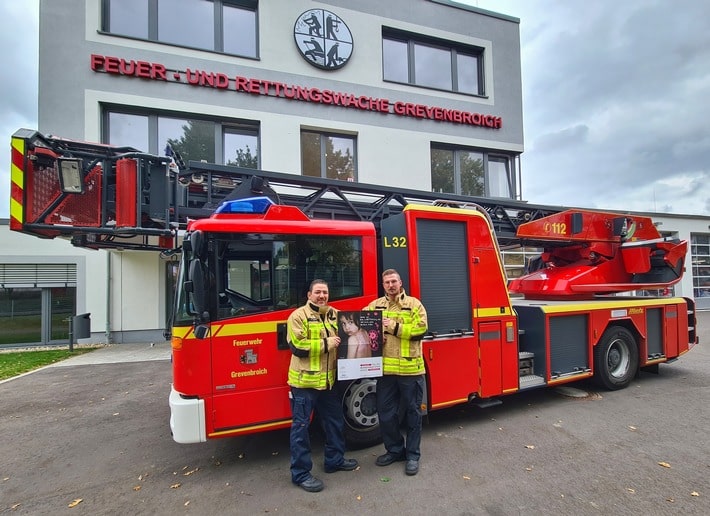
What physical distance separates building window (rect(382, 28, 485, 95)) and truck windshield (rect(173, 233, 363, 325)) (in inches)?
419

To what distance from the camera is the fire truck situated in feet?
11.4

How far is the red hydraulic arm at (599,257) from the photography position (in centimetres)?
641

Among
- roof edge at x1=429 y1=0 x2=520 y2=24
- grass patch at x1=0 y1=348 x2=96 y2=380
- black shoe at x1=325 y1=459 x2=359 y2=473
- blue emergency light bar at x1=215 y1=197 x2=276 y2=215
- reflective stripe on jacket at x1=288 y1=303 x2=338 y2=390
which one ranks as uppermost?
roof edge at x1=429 y1=0 x2=520 y2=24

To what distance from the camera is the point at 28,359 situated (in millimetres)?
9219

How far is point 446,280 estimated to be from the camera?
14.8ft

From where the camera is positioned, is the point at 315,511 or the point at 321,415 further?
the point at 321,415

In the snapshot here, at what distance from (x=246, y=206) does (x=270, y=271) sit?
755 millimetres

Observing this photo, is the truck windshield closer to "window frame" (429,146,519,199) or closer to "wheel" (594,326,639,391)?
"wheel" (594,326,639,391)

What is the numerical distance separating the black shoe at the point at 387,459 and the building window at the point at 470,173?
10.4m

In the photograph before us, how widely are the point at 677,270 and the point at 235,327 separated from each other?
798 cm

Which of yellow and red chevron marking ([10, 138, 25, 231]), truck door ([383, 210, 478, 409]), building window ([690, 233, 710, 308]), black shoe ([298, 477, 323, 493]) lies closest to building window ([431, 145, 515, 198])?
truck door ([383, 210, 478, 409])

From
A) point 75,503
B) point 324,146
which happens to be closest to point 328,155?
point 324,146

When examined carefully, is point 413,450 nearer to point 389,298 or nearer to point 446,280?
point 389,298

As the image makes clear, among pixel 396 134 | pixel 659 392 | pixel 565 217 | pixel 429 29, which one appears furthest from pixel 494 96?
pixel 659 392
